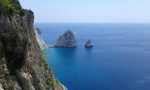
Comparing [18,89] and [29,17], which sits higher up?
[29,17]

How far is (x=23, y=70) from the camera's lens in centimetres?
2328

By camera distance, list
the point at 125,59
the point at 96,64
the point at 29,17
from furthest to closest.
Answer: the point at 125,59
the point at 96,64
the point at 29,17

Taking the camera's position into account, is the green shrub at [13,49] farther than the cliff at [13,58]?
Yes

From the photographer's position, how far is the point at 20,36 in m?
24.0

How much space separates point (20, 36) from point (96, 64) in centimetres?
10258

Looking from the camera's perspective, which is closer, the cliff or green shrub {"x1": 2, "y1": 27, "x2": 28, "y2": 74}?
the cliff

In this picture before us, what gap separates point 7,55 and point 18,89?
324 centimetres

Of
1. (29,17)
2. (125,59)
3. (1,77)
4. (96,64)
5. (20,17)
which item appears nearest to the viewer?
(1,77)

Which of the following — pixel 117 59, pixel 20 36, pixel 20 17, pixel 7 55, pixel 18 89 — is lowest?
pixel 117 59

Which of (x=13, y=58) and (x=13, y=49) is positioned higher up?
(x=13, y=49)

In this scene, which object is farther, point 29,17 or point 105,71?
point 105,71

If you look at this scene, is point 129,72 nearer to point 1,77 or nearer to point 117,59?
point 117,59

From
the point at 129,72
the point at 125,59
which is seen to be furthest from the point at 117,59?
the point at 129,72

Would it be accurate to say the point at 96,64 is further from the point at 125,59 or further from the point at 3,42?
the point at 3,42
